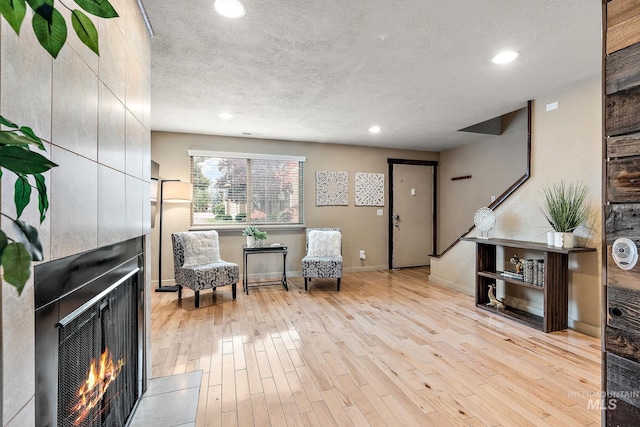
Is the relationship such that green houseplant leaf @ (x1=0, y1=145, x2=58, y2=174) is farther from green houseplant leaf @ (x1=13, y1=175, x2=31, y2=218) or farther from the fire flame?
the fire flame

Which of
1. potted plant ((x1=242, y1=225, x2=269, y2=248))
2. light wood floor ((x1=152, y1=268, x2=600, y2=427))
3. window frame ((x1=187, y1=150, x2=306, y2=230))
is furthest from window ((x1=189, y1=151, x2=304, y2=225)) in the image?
light wood floor ((x1=152, y1=268, x2=600, y2=427))

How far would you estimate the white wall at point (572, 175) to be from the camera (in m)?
2.64

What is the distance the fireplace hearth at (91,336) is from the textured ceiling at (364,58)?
58.4 inches

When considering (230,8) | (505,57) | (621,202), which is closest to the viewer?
(621,202)

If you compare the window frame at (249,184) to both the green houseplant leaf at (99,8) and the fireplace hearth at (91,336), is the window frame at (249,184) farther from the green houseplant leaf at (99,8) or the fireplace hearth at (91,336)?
the green houseplant leaf at (99,8)

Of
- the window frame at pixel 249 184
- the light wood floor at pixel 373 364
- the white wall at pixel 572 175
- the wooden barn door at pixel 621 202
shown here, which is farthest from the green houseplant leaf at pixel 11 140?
the window frame at pixel 249 184

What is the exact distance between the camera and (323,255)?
457 centimetres

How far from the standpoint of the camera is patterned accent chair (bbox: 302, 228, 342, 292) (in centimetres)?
419

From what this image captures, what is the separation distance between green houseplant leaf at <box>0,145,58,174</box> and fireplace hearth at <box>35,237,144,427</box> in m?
0.54

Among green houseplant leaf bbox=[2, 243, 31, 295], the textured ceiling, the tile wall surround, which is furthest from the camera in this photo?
the textured ceiling

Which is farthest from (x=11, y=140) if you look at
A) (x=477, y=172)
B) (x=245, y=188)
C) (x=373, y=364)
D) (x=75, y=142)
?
(x=477, y=172)

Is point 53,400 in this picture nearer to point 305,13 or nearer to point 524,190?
point 305,13

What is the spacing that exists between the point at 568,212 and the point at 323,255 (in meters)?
2.93

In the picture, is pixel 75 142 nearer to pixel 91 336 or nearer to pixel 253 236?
pixel 91 336
